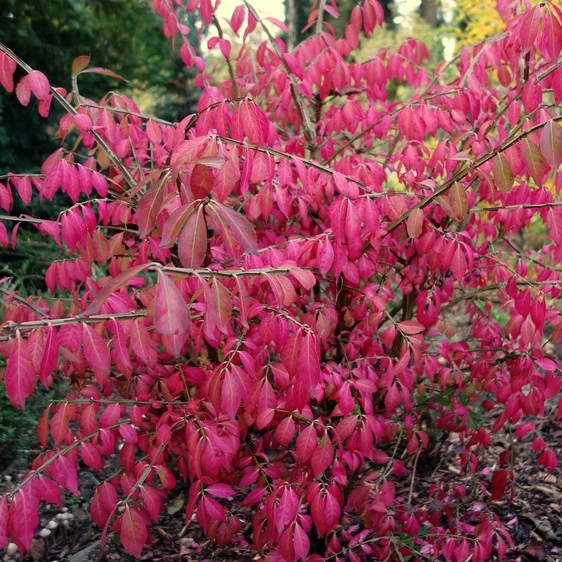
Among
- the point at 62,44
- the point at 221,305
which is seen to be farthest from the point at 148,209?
the point at 62,44

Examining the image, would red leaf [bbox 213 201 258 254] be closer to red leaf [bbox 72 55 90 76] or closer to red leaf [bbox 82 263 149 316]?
red leaf [bbox 82 263 149 316]

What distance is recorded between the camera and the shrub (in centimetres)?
125

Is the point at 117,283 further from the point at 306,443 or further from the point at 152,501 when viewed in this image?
the point at 152,501

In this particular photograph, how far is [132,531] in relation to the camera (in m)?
1.63

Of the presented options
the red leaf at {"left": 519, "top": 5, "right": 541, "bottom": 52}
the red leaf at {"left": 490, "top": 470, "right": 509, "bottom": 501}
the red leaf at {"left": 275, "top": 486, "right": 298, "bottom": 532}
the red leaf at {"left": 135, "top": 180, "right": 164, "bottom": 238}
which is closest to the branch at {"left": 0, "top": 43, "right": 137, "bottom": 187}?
the red leaf at {"left": 135, "top": 180, "right": 164, "bottom": 238}

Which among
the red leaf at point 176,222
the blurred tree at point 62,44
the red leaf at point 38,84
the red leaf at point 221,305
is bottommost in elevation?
the red leaf at point 221,305

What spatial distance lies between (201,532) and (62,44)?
4411mm

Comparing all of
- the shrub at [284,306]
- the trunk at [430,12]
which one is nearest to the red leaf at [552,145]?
the shrub at [284,306]

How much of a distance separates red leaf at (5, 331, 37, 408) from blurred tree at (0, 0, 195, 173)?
3.70 m

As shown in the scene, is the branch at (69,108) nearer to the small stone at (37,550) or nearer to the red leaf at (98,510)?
the red leaf at (98,510)

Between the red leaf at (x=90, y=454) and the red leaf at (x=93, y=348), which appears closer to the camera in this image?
the red leaf at (x=93, y=348)

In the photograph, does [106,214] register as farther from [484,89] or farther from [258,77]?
[484,89]

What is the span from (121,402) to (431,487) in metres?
1.45

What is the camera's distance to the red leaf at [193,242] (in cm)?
99
